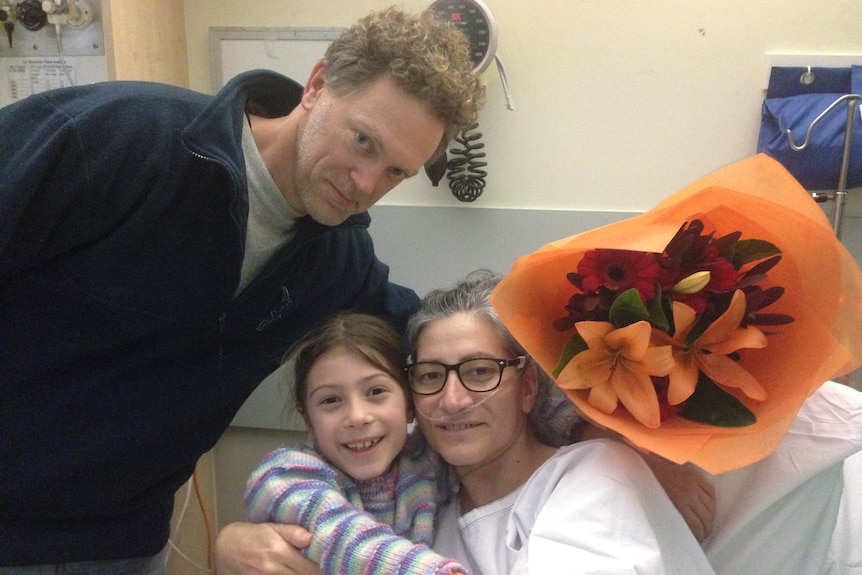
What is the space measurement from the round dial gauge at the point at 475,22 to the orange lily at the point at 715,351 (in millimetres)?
1092

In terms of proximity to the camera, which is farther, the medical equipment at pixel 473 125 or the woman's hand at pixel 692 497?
the medical equipment at pixel 473 125

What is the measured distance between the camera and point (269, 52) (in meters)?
2.02

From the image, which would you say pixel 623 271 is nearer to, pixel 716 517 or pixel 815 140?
pixel 716 517

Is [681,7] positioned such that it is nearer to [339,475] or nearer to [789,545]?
[789,545]

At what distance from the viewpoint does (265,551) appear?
1073 mm

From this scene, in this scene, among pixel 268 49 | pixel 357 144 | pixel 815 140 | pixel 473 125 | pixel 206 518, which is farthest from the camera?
pixel 206 518

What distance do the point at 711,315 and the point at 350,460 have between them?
0.67m

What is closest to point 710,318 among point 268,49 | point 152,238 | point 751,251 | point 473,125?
point 751,251

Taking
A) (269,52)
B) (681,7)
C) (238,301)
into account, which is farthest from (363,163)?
(681,7)

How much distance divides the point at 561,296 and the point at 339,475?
1.71 ft

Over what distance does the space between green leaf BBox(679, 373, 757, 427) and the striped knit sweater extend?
42 centimetres

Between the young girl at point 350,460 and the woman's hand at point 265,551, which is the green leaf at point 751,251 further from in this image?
the woman's hand at point 265,551

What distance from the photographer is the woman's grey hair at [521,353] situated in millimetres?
1232

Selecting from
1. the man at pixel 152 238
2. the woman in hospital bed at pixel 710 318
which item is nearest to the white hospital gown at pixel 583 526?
the woman in hospital bed at pixel 710 318
